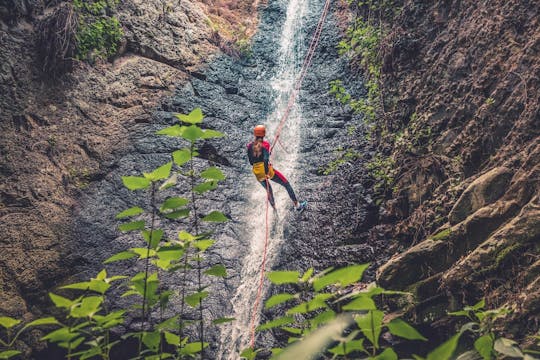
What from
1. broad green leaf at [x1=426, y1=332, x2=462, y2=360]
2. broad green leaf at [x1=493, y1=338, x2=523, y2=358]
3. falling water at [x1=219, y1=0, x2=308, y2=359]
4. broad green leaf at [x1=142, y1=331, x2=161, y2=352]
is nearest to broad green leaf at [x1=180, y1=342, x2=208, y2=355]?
broad green leaf at [x1=142, y1=331, x2=161, y2=352]

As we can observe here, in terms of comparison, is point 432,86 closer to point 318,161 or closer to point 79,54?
point 318,161

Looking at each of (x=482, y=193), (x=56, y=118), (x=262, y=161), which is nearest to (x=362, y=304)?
(x=482, y=193)

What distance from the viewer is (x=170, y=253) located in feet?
→ 4.00

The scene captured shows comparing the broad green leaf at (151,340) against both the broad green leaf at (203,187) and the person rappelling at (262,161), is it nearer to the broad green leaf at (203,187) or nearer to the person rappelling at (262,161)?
the broad green leaf at (203,187)

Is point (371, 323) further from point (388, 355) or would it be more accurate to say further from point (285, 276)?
point (285, 276)

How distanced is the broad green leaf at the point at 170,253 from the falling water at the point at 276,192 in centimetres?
400

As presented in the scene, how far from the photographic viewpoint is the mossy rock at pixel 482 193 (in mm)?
3424

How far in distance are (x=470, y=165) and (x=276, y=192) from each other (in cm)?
365

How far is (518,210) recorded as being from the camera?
318 centimetres

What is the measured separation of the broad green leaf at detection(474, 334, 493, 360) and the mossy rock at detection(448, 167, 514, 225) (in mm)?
2725

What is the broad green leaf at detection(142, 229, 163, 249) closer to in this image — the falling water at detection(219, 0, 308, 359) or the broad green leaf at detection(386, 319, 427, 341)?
the broad green leaf at detection(386, 319, 427, 341)


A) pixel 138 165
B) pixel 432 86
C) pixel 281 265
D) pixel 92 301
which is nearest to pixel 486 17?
pixel 432 86

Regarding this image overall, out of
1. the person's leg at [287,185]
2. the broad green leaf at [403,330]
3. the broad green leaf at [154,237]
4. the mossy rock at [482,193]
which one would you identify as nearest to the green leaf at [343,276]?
the broad green leaf at [403,330]

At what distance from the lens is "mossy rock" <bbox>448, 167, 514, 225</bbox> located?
3.42 meters
